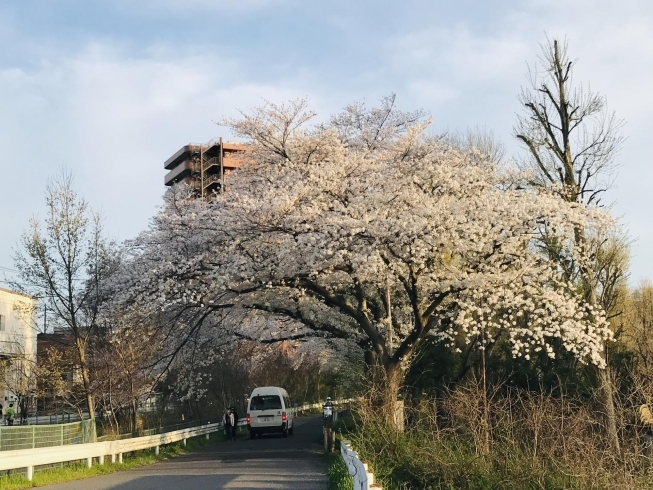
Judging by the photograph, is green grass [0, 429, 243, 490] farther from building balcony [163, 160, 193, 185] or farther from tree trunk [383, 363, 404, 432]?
building balcony [163, 160, 193, 185]

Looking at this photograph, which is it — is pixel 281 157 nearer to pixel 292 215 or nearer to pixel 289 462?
pixel 292 215

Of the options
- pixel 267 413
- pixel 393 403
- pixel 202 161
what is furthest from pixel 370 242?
pixel 202 161

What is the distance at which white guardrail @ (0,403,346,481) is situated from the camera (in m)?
16.4

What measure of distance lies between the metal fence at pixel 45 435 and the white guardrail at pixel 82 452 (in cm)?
19

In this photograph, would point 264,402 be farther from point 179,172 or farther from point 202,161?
point 179,172

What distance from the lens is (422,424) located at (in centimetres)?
1723

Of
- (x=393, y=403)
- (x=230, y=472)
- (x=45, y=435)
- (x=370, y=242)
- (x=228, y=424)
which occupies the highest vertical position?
(x=370, y=242)

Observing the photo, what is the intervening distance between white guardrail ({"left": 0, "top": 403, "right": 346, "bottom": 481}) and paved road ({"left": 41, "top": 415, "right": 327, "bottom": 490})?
2.72 feet

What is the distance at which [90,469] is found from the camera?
64.9ft

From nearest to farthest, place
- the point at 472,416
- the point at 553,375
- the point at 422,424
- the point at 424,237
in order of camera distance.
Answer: the point at 472,416 → the point at 422,424 → the point at 424,237 → the point at 553,375

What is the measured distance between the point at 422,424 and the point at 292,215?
6858mm

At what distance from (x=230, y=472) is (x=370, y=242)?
23.2 ft

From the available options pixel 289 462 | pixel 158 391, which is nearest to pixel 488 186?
pixel 289 462

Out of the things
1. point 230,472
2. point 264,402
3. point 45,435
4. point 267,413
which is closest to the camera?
point 45,435
